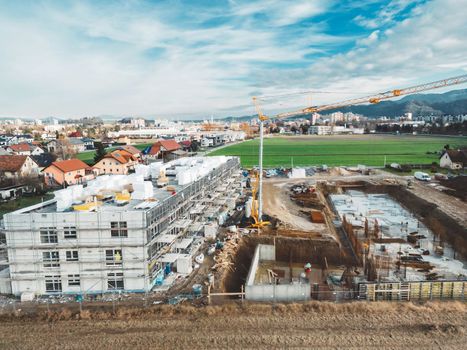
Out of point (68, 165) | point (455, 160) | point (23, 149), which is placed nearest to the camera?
point (68, 165)

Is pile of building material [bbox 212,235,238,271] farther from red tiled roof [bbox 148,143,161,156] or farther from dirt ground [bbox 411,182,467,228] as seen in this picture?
red tiled roof [bbox 148,143,161,156]

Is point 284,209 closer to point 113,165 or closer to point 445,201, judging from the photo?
point 445,201

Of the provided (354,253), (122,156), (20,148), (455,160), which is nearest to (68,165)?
(122,156)

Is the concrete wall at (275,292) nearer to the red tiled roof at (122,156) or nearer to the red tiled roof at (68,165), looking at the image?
the red tiled roof at (68,165)

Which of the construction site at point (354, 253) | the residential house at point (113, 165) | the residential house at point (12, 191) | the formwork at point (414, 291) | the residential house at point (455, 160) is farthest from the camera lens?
the residential house at point (455, 160)

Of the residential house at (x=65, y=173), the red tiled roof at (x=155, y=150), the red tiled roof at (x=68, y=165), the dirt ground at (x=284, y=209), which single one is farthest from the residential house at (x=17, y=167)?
the dirt ground at (x=284, y=209)

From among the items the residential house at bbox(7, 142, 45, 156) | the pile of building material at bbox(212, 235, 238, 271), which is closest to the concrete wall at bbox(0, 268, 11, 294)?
the pile of building material at bbox(212, 235, 238, 271)

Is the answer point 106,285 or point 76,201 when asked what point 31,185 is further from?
point 106,285
